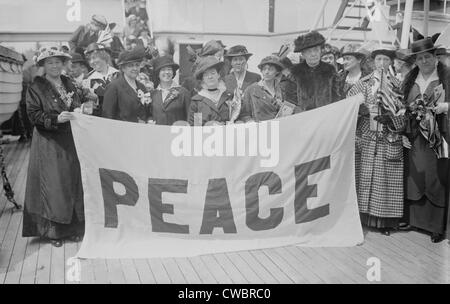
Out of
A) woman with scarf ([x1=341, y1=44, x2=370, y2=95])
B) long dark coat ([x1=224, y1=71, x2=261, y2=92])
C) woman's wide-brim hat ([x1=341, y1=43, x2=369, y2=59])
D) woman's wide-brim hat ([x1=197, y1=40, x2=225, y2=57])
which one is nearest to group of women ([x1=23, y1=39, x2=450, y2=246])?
long dark coat ([x1=224, y1=71, x2=261, y2=92])

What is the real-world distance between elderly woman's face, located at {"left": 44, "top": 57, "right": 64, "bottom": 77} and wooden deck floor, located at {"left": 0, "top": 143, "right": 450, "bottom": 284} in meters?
1.51

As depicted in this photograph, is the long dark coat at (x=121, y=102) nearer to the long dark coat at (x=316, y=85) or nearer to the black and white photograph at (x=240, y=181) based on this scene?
the black and white photograph at (x=240, y=181)

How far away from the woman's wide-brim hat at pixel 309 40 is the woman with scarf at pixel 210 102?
0.84m

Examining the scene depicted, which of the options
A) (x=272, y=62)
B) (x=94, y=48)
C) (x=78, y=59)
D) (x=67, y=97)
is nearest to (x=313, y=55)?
(x=272, y=62)

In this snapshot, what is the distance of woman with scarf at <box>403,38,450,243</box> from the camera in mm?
4246

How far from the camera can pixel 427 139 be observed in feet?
14.2

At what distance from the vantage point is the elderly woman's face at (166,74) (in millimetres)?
4484

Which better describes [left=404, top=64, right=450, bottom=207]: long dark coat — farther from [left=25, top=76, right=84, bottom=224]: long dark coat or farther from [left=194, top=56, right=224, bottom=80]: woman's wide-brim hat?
[left=25, top=76, right=84, bottom=224]: long dark coat

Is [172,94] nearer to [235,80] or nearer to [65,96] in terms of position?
[65,96]

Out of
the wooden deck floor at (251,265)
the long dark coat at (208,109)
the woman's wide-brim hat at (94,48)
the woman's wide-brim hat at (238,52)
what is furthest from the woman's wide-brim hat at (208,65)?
the woman's wide-brim hat at (94,48)

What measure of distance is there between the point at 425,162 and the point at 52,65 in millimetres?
3516
